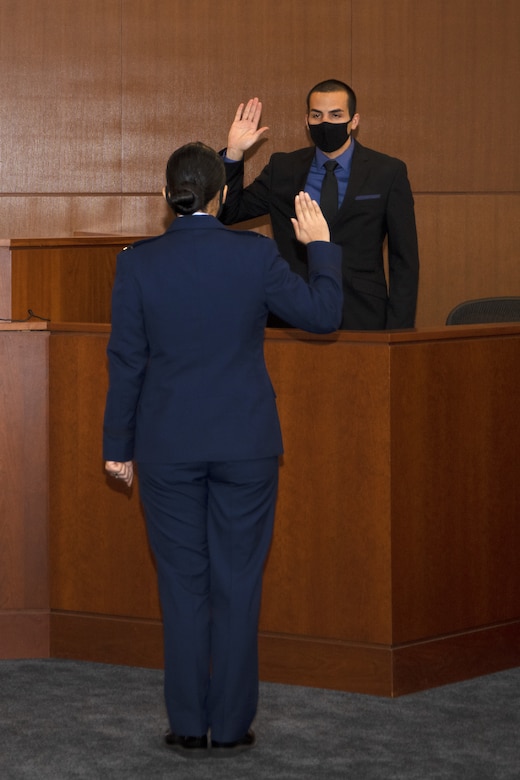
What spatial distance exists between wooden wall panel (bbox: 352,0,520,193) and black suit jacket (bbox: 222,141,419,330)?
2150mm

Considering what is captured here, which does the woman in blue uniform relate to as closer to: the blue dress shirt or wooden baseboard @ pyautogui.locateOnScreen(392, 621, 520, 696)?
wooden baseboard @ pyautogui.locateOnScreen(392, 621, 520, 696)

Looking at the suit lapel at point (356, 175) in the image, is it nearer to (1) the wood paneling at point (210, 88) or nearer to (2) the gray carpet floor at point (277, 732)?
(2) the gray carpet floor at point (277, 732)

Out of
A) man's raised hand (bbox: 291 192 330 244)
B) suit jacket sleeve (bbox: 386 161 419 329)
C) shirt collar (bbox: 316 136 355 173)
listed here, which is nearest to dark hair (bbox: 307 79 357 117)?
shirt collar (bbox: 316 136 355 173)

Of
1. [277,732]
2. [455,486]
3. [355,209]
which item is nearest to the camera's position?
[277,732]

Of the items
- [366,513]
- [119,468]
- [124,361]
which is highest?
[124,361]

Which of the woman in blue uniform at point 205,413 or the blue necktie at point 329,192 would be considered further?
the blue necktie at point 329,192

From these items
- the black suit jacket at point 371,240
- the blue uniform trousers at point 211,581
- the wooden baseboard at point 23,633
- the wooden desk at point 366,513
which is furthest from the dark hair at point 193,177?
the wooden baseboard at point 23,633

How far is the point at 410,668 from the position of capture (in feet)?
13.2

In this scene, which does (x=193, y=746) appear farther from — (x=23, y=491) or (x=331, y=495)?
(x=23, y=491)

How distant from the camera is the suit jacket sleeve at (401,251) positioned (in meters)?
4.47

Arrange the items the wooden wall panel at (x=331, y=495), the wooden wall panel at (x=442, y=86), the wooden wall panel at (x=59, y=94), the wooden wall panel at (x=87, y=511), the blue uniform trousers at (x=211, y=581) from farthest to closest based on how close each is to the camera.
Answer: the wooden wall panel at (x=442, y=86) → the wooden wall panel at (x=59, y=94) → the wooden wall panel at (x=87, y=511) → the wooden wall panel at (x=331, y=495) → the blue uniform trousers at (x=211, y=581)

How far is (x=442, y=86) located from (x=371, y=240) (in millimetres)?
2453

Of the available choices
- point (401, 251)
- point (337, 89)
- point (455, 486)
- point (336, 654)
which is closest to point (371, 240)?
point (401, 251)

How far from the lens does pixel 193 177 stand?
10.4ft
